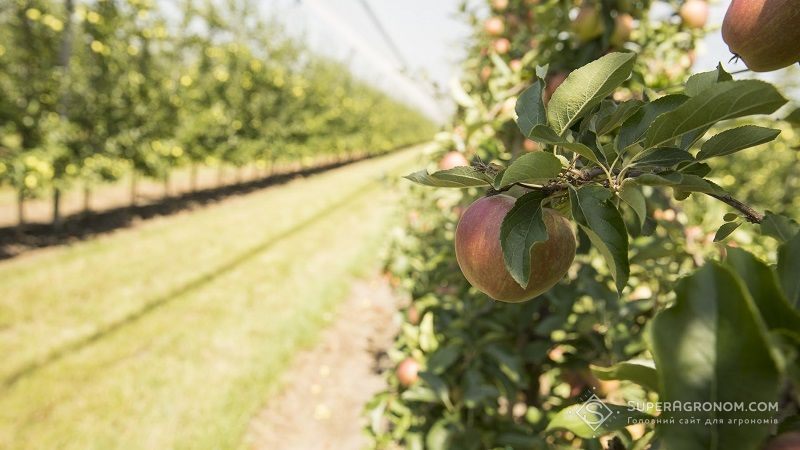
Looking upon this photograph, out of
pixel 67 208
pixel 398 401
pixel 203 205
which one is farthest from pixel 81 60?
pixel 398 401

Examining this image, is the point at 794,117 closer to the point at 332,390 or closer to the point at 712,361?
the point at 712,361

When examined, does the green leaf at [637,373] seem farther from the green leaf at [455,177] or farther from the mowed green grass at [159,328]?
the mowed green grass at [159,328]

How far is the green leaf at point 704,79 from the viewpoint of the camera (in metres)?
0.51

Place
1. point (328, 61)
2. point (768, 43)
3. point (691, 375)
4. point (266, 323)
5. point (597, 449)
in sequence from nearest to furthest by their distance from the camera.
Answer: point (691, 375) → point (768, 43) → point (597, 449) → point (266, 323) → point (328, 61)

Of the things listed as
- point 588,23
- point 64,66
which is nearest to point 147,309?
point 64,66

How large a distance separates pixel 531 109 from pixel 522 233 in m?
0.17

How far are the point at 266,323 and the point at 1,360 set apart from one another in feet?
5.46

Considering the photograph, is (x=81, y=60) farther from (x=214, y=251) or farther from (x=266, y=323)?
(x=266, y=323)

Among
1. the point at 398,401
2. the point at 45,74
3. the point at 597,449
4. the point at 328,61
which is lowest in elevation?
the point at 398,401

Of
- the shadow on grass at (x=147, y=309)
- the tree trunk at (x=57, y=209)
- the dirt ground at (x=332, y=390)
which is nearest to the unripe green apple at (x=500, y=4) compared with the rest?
the dirt ground at (x=332, y=390)

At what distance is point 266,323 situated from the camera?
155 inches

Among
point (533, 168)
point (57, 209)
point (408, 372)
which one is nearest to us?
point (533, 168)

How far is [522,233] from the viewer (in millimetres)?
538

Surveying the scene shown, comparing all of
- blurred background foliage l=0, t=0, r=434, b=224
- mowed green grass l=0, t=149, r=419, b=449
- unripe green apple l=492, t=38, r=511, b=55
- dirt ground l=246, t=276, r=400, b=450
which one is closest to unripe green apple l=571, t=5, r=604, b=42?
unripe green apple l=492, t=38, r=511, b=55
